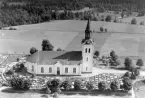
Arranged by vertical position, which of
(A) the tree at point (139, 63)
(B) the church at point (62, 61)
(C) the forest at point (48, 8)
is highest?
(C) the forest at point (48, 8)

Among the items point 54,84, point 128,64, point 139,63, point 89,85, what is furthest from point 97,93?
point 139,63

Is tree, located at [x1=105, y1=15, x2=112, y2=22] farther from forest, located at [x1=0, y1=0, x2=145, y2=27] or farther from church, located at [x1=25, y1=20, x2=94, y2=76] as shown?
church, located at [x1=25, y1=20, x2=94, y2=76]

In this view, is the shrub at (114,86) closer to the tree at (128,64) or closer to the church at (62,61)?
the church at (62,61)

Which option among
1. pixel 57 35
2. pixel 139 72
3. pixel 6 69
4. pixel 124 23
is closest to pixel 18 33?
pixel 57 35

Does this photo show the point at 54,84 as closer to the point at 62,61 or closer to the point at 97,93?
the point at 97,93

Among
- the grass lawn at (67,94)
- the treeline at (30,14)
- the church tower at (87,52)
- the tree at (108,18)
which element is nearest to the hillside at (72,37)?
the tree at (108,18)

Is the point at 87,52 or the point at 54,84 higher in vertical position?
the point at 87,52
